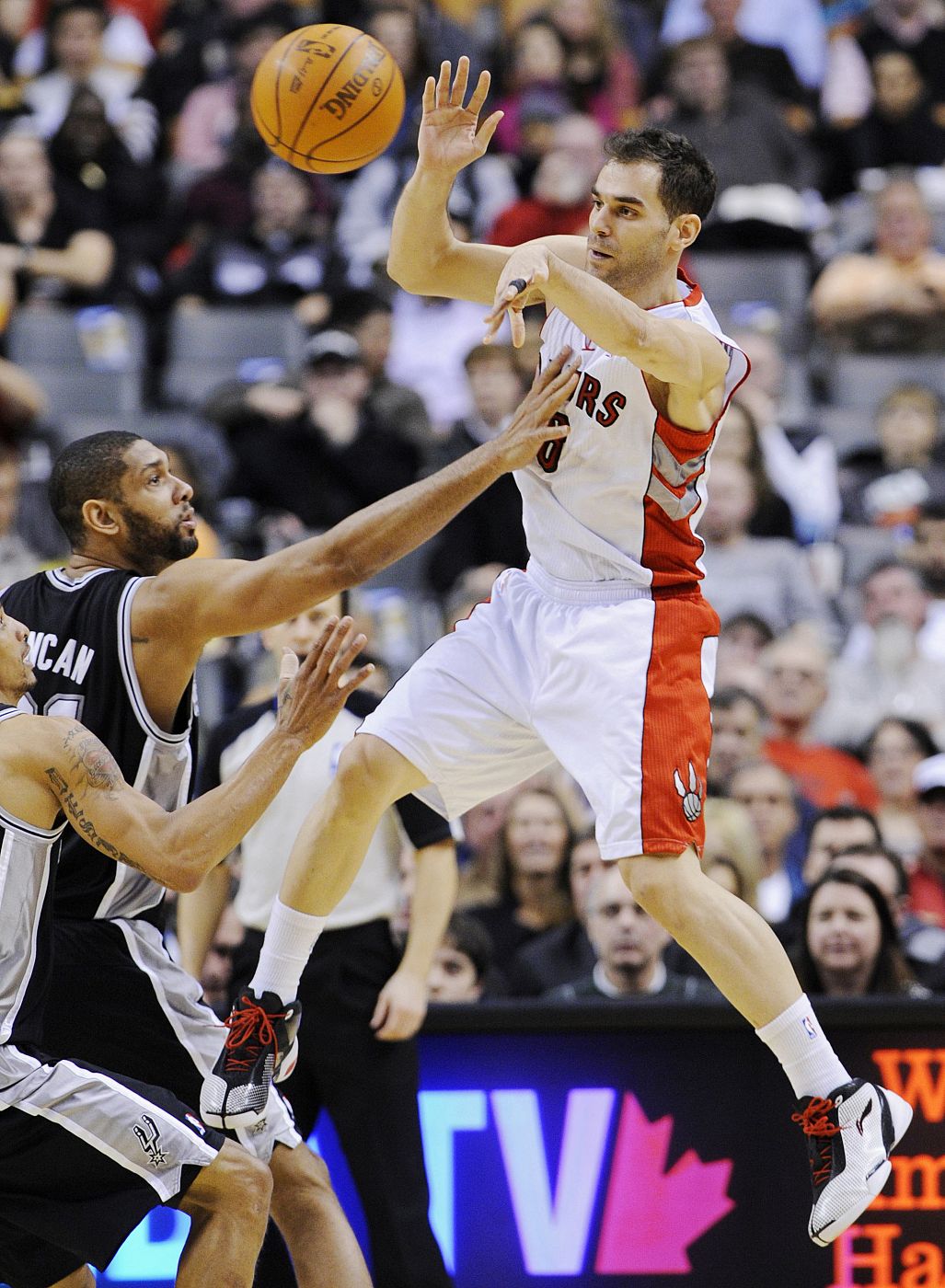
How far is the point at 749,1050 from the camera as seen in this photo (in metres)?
5.75

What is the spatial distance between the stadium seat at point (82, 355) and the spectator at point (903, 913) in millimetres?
5923

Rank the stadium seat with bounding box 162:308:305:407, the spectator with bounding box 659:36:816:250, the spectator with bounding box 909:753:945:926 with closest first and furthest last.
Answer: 1. the spectator with bounding box 909:753:945:926
2. the stadium seat with bounding box 162:308:305:407
3. the spectator with bounding box 659:36:816:250

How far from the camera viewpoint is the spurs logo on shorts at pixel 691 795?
4.67m

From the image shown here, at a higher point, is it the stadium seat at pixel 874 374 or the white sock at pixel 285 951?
the stadium seat at pixel 874 374

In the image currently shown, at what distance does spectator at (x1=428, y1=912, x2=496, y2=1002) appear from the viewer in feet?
21.4

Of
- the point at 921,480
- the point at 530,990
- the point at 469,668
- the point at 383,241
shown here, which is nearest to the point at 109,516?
the point at 469,668

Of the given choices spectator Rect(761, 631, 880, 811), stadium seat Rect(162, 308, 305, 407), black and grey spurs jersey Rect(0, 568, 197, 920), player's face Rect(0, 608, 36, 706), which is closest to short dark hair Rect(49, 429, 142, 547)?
black and grey spurs jersey Rect(0, 568, 197, 920)

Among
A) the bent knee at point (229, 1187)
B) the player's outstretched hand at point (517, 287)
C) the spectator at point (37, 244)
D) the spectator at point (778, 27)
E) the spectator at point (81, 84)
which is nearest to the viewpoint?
the player's outstretched hand at point (517, 287)

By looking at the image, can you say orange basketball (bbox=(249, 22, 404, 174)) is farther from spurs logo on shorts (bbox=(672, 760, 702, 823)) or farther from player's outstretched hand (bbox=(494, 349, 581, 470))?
spurs logo on shorts (bbox=(672, 760, 702, 823))

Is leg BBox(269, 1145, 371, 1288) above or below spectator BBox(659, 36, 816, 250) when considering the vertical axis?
below

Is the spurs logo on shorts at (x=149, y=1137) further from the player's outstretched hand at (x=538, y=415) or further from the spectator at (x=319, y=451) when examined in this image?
the spectator at (x=319, y=451)

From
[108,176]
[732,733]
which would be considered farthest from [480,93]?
[108,176]

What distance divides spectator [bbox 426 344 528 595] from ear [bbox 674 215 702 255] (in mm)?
4847

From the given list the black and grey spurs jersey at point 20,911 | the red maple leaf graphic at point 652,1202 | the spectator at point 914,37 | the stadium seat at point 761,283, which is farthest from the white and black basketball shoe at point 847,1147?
the spectator at point 914,37
